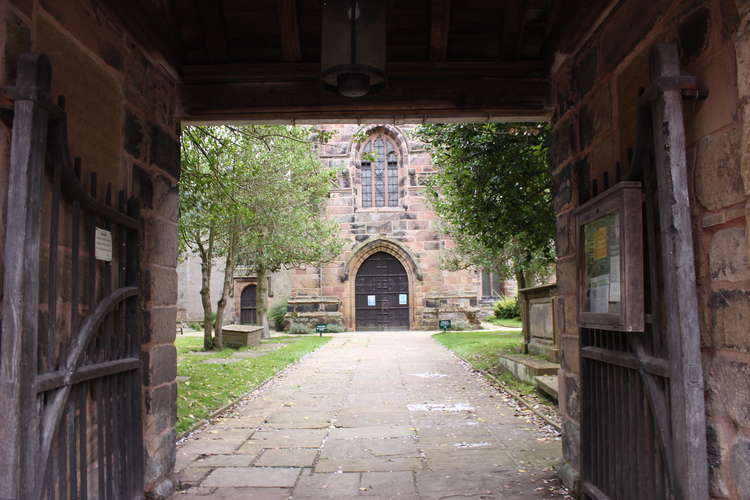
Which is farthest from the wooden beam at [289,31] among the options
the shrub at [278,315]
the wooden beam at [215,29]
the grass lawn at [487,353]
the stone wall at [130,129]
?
the shrub at [278,315]

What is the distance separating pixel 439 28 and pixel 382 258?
2028cm

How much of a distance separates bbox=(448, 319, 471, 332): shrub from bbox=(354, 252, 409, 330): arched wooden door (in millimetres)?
2064

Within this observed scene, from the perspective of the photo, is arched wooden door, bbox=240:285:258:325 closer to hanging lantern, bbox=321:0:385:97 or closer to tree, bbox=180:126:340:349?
tree, bbox=180:126:340:349

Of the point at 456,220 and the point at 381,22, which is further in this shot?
the point at 456,220

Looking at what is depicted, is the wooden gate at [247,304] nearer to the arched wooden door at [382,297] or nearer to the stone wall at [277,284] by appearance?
the stone wall at [277,284]

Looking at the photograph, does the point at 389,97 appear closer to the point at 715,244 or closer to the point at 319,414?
the point at 715,244

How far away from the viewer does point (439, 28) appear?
4133 mm

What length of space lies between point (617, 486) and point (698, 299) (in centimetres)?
134

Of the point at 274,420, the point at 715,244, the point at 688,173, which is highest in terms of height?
the point at 688,173

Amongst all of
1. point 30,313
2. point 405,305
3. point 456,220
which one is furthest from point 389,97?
point 405,305

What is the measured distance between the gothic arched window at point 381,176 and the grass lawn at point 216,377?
1014 centimetres

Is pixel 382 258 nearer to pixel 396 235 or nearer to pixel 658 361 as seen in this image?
pixel 396 235

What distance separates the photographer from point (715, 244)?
2.34m

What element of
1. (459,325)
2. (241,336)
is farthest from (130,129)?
(459,325)
